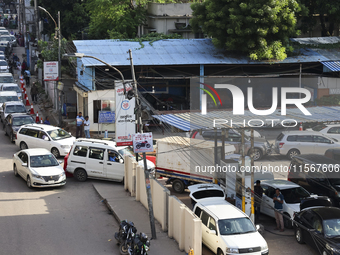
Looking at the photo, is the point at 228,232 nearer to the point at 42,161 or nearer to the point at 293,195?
the point at 293,195

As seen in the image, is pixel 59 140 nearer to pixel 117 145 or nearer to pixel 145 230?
pixel 117 145

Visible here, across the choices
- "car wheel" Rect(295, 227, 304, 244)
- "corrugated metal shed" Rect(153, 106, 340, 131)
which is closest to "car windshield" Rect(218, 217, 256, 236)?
"car wheel" Rect(295, 227, 304, 244)

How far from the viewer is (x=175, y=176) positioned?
65.3ft

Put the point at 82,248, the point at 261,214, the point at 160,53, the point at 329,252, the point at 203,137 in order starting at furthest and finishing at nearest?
the point at 160,53
the point at 203,137
the point at 261,214
the point at 82,248
the point at 329,252

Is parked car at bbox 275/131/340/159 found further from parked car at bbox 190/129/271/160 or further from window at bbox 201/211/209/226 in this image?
window at bbox 201/211/209/226

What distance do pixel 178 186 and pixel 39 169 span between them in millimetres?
6274

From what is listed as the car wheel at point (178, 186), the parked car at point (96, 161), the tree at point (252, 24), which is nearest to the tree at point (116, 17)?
the tree at point (252, 24)

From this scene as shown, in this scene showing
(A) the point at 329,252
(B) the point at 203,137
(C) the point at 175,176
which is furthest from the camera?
(B) the point at 203,137

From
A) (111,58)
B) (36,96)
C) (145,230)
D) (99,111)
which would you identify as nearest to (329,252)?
(145,230)

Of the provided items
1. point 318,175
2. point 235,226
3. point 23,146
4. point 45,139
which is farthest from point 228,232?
point 23,146

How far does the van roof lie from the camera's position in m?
14.0

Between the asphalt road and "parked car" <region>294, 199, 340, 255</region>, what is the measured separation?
19.8ft

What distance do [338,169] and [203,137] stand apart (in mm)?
7965

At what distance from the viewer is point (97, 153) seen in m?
21.2
